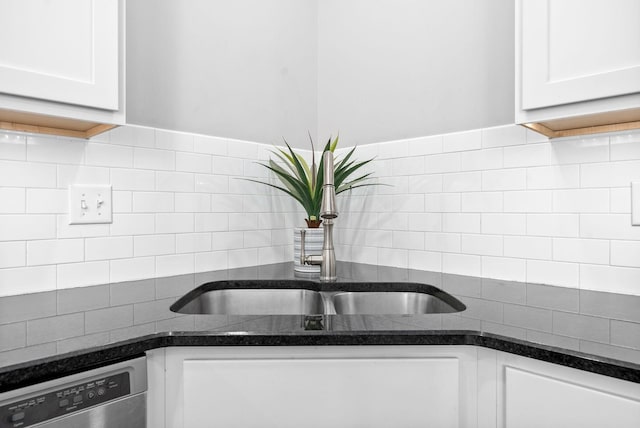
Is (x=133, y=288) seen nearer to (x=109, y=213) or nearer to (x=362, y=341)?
(x=109, y=213)

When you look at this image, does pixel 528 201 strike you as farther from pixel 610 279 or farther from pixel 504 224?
pixel 610 279

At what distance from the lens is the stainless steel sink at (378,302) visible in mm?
1475

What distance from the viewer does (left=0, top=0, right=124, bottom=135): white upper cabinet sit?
3.43 feet

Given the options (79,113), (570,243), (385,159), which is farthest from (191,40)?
(570,243)

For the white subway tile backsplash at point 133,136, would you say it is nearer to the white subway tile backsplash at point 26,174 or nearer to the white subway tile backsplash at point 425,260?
the white subway tile backsplash at point 26,174

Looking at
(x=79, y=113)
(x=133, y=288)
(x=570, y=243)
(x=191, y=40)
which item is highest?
(x=191, y=40)

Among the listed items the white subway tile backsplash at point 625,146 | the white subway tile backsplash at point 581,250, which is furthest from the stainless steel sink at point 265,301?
the white subway tile backsplash at point 625,146

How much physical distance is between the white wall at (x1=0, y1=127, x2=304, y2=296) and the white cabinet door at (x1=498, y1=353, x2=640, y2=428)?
1.17 meters

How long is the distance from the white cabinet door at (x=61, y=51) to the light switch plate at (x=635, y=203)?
59.2 inches

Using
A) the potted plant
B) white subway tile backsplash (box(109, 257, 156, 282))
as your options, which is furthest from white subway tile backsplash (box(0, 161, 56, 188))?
the potted plant

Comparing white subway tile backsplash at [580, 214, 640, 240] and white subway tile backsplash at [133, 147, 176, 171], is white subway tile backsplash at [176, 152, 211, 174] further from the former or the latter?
white subway tile backsplash at [580, 214, 640, 240]

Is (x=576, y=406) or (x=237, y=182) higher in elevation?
(x=237, y=182)

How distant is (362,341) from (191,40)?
1.35 metres

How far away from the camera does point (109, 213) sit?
1451 mm
